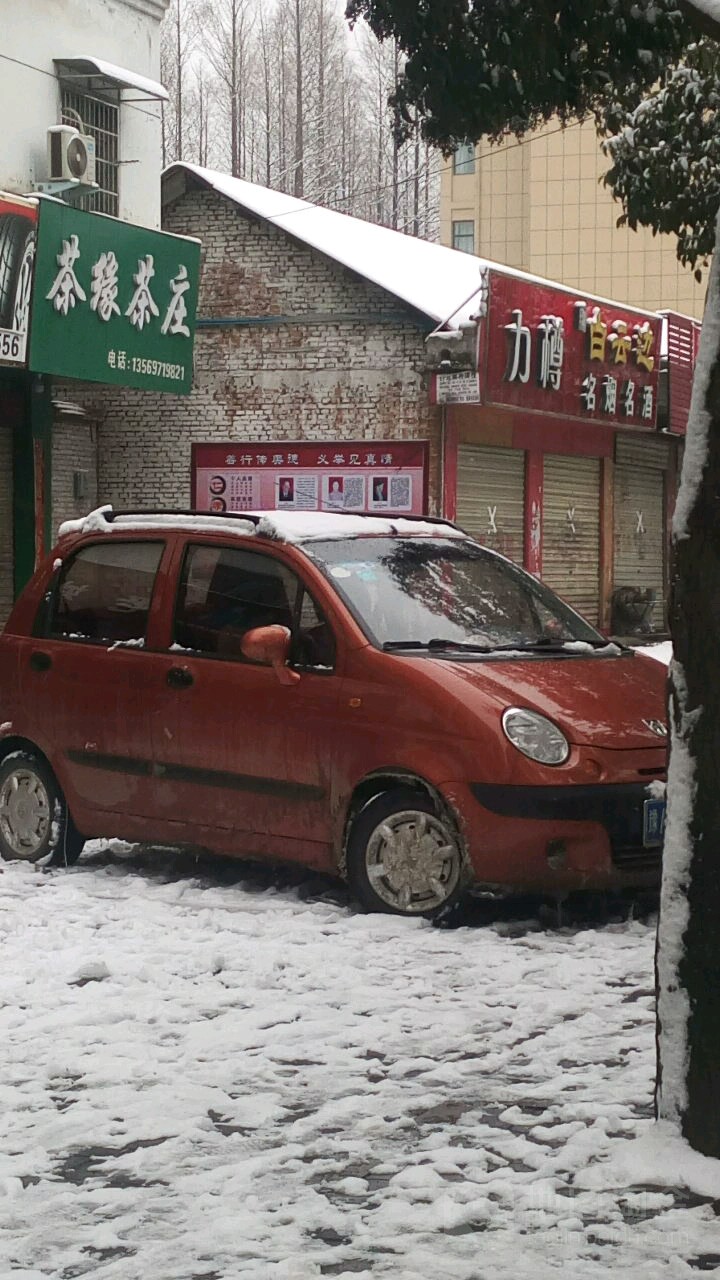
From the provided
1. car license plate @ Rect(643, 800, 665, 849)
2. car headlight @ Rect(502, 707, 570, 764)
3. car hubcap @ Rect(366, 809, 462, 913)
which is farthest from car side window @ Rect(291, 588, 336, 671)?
car license plate @ Rect(643, 800, 665, 849)

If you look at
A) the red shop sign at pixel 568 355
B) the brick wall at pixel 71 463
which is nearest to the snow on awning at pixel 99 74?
the brick wall at pixel 71 463

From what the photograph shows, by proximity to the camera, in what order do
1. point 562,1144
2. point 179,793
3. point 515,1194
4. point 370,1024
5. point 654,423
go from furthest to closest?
point 654,423, point 179,793, point 370,1024, point 562,1144, point 515,1194

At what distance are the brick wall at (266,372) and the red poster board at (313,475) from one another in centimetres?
15

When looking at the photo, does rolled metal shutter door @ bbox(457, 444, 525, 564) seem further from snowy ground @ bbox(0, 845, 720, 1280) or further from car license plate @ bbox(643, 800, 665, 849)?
snowy ground @ bbox(0, 845, 720, 1280)

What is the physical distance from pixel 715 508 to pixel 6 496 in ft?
57.9

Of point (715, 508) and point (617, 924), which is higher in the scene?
point (715, 508)

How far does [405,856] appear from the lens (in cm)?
788

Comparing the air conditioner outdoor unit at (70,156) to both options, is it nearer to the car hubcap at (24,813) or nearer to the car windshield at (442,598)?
the car hubcap at (24,813)

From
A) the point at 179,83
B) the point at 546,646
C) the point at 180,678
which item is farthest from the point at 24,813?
the point at 179,83

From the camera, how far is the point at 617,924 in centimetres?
788

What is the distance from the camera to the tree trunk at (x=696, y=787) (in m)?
4.67

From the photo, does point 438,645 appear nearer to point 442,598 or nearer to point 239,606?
point 442,598

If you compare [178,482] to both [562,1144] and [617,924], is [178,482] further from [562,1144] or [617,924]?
[562,1144]

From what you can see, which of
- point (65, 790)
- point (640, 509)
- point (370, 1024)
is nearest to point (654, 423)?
point (640, 509)
